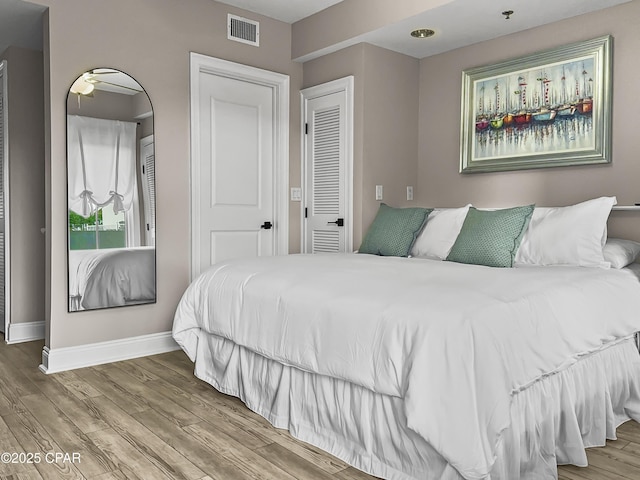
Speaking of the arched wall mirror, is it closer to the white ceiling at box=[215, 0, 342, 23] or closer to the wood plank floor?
the wood plank floor

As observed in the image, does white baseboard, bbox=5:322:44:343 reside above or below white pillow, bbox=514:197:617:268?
below

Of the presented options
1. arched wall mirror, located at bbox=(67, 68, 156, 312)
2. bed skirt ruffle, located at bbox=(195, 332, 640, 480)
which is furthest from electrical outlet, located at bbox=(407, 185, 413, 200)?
bed skirt ruffle, located at bbox=(195, 332, 640, 480)

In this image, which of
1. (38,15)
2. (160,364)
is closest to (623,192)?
(160,364)

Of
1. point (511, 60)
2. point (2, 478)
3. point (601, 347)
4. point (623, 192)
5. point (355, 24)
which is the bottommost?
point (2, 478)

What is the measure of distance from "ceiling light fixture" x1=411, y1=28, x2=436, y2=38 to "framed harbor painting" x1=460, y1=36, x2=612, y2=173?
438 mm

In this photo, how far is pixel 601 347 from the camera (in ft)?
7.63

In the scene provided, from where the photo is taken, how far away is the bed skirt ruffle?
6.20ft

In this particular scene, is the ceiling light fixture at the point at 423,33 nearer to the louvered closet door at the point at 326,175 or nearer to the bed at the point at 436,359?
the louvered closet door at the point at 326,175

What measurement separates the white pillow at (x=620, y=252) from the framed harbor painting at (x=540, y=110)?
0.60 m

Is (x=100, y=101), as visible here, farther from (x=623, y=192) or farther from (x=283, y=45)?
(x=623, y=192)

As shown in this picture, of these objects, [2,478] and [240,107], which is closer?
[2,478]

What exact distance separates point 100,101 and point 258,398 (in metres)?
2.28

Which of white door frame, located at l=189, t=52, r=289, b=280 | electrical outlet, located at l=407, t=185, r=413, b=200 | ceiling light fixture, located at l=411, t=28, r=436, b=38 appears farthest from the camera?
electrical outlet, located at l=407, t=185, r=413, b=200

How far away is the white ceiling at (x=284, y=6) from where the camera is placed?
405 centimetres
